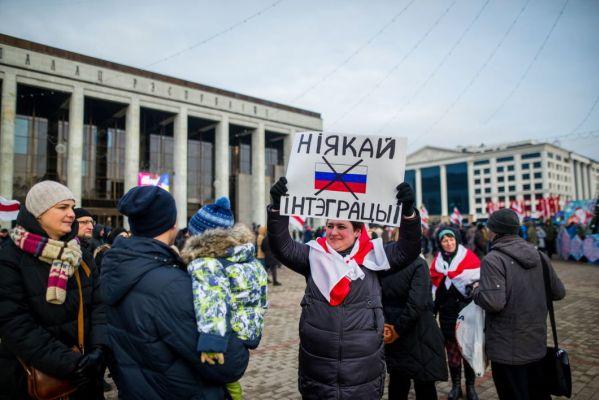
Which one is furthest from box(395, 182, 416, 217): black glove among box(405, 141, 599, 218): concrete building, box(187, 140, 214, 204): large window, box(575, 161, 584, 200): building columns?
box(575, 161, 584, 200): building columns

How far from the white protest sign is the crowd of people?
0.12m

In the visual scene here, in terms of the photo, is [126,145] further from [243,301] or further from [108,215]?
[243,301]

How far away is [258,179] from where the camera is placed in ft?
126

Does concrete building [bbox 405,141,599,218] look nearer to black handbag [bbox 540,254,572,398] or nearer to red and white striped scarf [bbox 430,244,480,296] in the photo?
red and white striped scarf [bbox 430,244,480,296]

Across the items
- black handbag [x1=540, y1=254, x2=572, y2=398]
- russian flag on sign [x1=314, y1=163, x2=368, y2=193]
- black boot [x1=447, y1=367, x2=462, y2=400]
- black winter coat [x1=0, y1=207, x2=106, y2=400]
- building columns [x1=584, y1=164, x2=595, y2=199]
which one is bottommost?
black boot [x1=447, y1=367, x2=462, y2=400]

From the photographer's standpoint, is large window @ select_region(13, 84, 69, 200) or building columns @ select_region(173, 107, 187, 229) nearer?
large window @ select_region(13, 84, 69, 200)

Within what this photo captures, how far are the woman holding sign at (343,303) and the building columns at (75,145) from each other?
97.0 feet

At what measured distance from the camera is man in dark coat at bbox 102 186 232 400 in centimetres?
190

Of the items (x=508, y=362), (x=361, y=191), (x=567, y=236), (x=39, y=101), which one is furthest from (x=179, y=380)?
(x=39, y=101)

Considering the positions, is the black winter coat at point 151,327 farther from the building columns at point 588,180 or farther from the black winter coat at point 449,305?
the building columns at point 588,180

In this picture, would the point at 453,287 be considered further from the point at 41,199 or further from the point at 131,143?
the point at 131,143

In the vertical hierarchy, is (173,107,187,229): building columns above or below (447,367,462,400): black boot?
above

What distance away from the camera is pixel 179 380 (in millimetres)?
1940

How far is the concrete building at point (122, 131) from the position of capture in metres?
27.2
